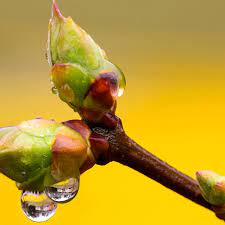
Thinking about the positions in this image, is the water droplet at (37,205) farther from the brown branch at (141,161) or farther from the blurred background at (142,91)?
the blurred background at (142,91)

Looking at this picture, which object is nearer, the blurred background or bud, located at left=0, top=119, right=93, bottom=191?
bud, located at left=0, top=119, right=93, bottom=191

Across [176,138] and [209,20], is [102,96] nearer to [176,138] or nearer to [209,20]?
[176,138]

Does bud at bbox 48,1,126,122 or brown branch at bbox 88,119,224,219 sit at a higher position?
bud at bbox 48,1,126,122

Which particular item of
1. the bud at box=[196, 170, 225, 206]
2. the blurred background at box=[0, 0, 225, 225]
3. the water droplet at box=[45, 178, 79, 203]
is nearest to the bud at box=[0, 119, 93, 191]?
the water droplet at box=[45, 178, 79, 203]

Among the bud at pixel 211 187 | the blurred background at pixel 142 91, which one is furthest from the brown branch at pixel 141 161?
the blurred background at pixel 142 91

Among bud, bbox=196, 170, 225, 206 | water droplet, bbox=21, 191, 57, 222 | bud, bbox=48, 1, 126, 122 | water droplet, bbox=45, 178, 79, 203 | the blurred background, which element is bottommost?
the blurred background

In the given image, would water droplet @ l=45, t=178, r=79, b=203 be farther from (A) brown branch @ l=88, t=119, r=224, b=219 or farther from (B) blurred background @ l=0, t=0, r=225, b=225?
(B) blurred background @ l=0, t=0, r=225, b=225
